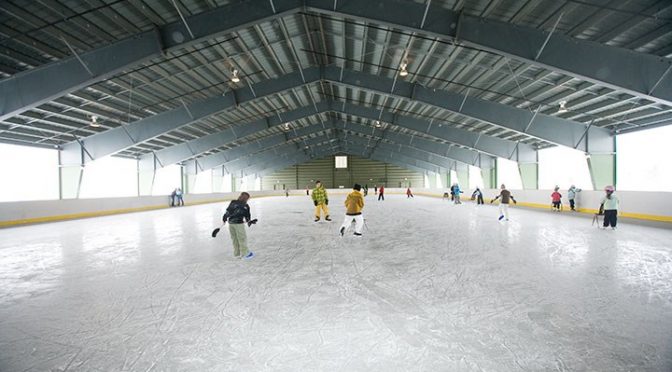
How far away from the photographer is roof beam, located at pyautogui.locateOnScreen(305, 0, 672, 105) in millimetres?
8438

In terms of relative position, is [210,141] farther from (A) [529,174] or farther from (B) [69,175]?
(A) [529,174]

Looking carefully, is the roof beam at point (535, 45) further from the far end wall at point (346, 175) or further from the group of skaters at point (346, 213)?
the far end wall at point (346, 175)

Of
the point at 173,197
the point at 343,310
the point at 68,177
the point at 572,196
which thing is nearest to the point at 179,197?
the point at 173,197

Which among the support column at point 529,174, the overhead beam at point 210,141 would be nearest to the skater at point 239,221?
the overhead beam at point 210,141

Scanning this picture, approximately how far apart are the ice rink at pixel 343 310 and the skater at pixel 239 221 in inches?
13.1

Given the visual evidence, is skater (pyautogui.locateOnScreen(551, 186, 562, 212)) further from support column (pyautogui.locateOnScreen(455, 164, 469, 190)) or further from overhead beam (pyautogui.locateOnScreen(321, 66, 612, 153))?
support column (pyautogui.locateOnScreen(455, 164, 469, 190))

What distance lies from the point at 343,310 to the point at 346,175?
150 feet

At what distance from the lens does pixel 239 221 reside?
5.60 metres

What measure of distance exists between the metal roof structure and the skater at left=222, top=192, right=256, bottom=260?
5.76 meters

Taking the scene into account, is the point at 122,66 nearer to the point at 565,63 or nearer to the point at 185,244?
the point at 185,244

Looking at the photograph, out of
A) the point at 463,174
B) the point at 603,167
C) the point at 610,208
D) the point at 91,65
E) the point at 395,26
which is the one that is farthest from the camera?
the point at 463,174

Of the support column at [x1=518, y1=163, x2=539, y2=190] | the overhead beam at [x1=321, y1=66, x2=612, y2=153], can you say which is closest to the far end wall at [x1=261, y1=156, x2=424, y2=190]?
the support column at [x1=518, y1=163, x2=539, y2=190]

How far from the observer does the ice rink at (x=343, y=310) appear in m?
2.40

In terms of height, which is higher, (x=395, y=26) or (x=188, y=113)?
(x=395, y=26)
